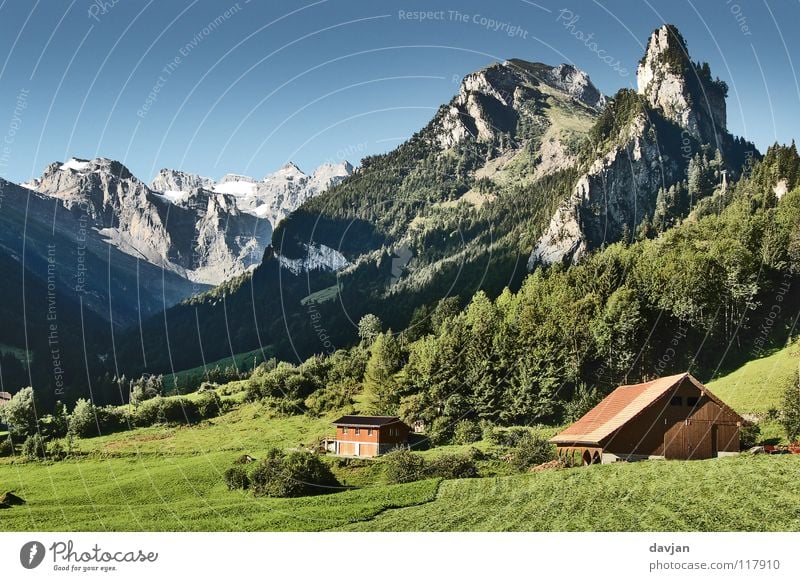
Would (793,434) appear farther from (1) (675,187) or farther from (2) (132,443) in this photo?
(1) (675,187)

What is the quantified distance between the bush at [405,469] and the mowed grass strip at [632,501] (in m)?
7.88

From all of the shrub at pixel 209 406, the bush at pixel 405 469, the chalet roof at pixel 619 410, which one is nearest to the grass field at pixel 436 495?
the bush at pixel 405 469

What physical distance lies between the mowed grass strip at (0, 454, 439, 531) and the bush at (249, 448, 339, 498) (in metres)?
1.23

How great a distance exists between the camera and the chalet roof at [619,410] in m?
48.5

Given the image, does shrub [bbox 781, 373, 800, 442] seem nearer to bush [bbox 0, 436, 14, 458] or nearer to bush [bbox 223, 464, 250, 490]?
bush [bbox 223, 464, 250, 490]

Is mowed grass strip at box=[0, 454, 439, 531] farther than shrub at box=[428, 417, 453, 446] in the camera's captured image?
No

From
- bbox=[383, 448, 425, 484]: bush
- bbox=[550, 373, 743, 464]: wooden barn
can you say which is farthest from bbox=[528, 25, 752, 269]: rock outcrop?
bbox=[550, 373, 743, 464]: wooden barn

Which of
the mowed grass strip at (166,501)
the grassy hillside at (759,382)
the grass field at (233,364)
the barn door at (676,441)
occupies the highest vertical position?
the grass field at (233,364)

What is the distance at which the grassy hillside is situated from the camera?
2296 inches

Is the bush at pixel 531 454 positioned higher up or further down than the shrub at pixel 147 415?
further down

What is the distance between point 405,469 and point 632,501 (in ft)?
65.2

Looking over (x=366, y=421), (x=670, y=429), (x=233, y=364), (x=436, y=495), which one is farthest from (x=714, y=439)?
(x=233, y=364)

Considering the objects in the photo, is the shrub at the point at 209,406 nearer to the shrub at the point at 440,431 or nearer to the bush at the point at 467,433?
the shrub at the point at 440,431

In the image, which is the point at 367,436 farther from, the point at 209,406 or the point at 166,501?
the point at 209,406
